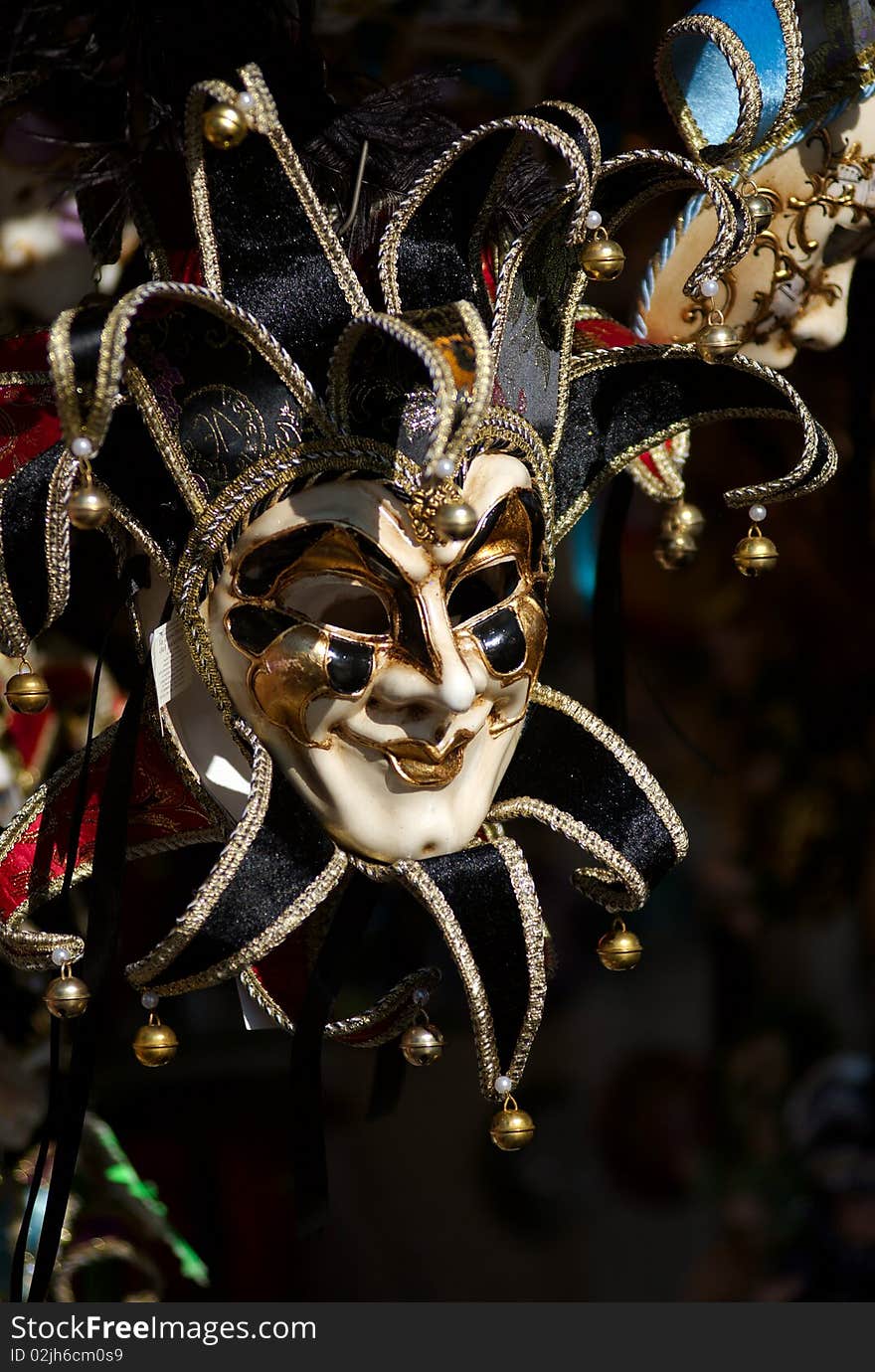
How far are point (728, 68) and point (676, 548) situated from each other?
33 centimetres

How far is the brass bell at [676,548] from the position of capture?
3.97ft

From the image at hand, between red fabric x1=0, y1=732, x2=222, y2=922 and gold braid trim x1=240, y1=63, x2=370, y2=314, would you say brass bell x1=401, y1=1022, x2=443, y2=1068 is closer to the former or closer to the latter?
red fabric x1=0, y1=732, x2=222, y2=922

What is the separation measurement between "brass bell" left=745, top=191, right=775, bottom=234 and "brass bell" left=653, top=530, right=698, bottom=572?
0.73 ft

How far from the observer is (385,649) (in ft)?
2.87

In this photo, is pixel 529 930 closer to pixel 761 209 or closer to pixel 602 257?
pixel 602 257

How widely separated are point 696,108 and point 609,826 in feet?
1.52

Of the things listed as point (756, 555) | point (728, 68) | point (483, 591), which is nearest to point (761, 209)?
point (728, 68)

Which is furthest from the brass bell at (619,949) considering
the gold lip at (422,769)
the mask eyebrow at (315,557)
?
the mask eyebrow at (315,557)

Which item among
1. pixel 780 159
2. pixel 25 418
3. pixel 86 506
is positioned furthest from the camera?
pixel 780 159

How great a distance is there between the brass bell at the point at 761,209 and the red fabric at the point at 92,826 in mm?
500

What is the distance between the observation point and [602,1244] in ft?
6.98

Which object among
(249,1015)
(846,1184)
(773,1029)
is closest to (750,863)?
(773,1029)

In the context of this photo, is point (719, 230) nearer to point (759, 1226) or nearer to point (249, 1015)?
point (249, 1015)

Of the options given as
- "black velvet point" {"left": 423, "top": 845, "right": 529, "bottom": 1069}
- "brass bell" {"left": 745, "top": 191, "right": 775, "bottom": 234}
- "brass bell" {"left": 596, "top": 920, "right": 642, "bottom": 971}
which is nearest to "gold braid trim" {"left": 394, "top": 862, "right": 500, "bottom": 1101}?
"black velvet point" {"left": 423, "top": 845, "right": 529, "bottom": 1069}
